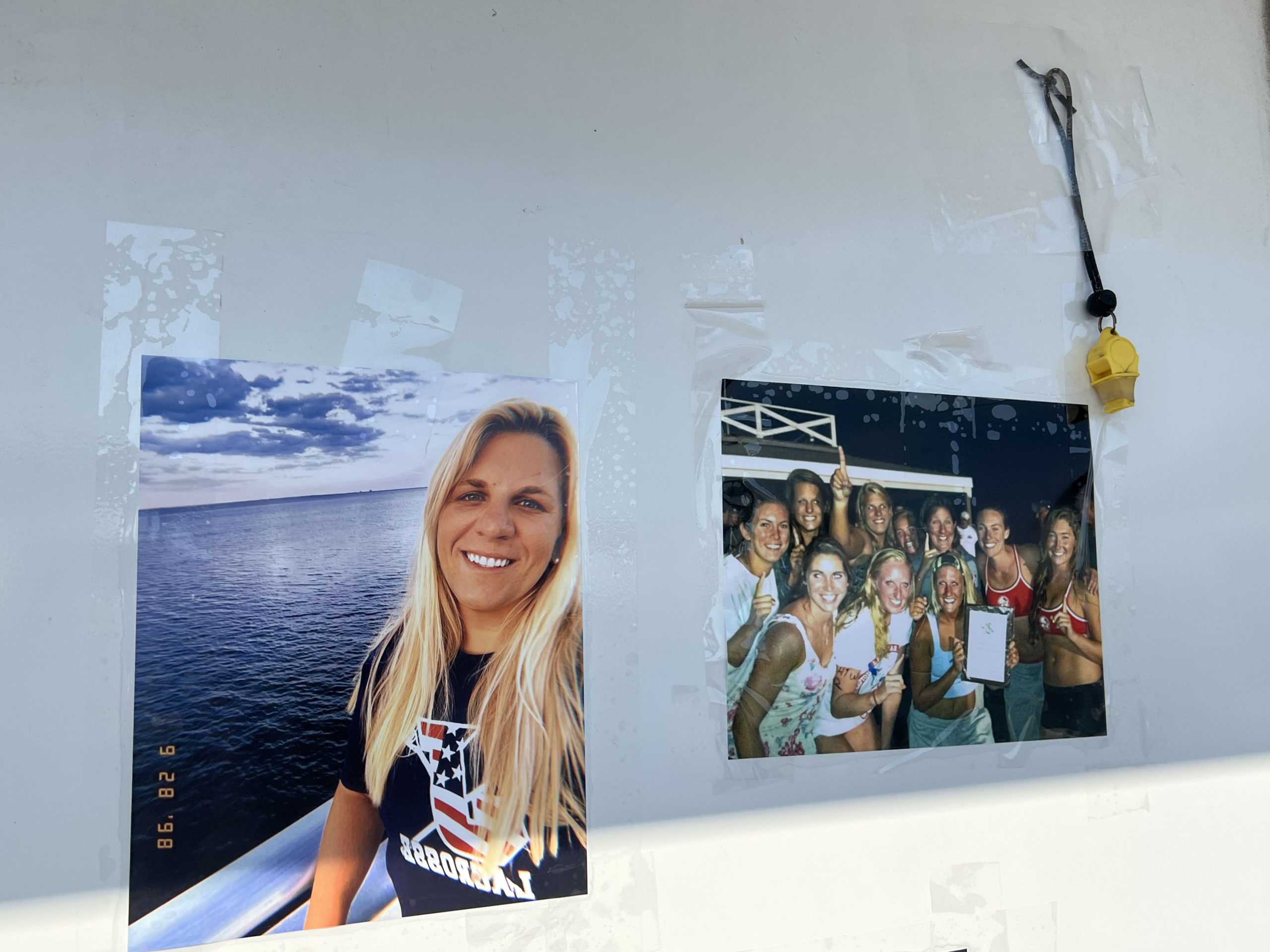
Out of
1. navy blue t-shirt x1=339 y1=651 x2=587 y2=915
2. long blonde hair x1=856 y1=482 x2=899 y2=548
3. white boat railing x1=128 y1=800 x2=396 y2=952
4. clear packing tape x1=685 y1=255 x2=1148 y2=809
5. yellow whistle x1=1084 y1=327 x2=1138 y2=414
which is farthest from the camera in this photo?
yellow whistle x1=1084 y1=327 x2=1138 y2=414

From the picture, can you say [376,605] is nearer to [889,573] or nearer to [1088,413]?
[889,573]

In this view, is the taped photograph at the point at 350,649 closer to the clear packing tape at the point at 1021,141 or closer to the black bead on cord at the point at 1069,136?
the clear packing tape at the point at 1021,141

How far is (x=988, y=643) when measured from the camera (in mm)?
1856

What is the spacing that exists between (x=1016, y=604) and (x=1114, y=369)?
1.76 feet

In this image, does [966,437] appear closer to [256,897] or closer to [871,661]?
[871,661]

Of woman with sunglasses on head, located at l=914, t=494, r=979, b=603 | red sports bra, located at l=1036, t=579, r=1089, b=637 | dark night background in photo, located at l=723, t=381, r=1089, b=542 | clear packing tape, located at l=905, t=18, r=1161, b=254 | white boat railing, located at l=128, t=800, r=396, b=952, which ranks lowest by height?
white boat railing, located at l=128, t=800, r=396, b=952

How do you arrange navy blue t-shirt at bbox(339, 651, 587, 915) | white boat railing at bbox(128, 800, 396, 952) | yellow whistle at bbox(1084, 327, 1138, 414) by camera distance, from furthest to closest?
yellow whistle at bbox(1084, 327, 1138, 414) → navy blue t-shirt at bbox(339, 651, 587, 915) → white boat railing at bbox(128, 800, 396, 952)

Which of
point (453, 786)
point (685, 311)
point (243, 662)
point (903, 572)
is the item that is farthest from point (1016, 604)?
point (243, 662)

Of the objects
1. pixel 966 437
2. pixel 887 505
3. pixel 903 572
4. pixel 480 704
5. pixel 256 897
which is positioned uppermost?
pixel 966 437

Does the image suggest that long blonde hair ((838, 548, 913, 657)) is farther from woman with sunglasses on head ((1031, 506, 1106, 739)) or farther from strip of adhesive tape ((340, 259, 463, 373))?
strip of adhesive tape ((340, 259, 463, 373))

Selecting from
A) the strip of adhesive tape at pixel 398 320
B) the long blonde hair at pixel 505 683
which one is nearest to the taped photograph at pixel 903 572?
the long blonde hair at pixel 505 683

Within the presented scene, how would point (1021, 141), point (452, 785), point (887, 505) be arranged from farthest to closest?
point (1021, 141)
point (887, 505)
point (452, 785)

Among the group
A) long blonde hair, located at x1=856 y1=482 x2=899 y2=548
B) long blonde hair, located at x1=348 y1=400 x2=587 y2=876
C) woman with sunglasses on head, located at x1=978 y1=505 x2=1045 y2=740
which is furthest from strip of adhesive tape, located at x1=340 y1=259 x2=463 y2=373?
woman with sunglasses on head, located at x1=978 y1=505 x2=1045 y2=740

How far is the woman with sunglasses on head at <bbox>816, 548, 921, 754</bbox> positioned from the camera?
1.74 m
